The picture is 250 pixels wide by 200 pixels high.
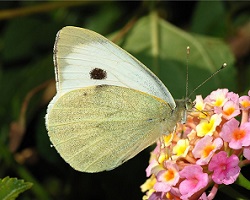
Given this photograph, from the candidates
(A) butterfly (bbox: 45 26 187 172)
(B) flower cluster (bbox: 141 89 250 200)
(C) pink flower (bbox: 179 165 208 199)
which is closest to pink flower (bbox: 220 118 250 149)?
(B) flower cluster (bbox: 141 89 250 200)

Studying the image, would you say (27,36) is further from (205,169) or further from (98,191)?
(205,169)

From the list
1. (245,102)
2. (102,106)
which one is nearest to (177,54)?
(102,106)

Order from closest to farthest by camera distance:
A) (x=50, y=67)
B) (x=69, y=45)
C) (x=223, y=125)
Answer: (x=223, y=125) < (x=69, y=45) < (x=50, y=67)

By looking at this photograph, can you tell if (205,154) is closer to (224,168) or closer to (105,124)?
(224,168)

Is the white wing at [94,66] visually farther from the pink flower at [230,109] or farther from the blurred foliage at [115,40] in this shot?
the blurred foliage at [115,40]

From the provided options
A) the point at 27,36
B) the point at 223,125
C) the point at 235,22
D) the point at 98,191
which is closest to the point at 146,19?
the point at 235,22

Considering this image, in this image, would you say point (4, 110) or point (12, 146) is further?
point (4, 110)

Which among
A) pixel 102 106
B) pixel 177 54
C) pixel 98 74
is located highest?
pixel 98 74
